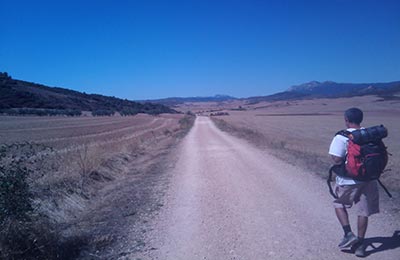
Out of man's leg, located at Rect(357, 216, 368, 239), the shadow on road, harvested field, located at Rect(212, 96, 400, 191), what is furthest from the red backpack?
harvested field, located at Rect(212, 96, 400, 191)

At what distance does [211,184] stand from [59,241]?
17.8ft

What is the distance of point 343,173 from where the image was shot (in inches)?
197

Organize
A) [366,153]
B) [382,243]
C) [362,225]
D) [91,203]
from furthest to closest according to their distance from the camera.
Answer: [91,203]
[382,243]
[362,225]
[366,153]

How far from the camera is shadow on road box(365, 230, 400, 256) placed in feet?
16.9

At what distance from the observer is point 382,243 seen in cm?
537

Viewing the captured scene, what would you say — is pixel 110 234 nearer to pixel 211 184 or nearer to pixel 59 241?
pixel 59 241

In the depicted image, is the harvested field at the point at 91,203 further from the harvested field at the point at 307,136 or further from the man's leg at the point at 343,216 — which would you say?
the harvested field at the point at 307,136

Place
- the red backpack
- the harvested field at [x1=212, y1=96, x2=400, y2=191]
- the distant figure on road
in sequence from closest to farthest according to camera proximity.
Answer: the red backpack < the distant figure on road < the harvested field at [x1=212, y1=96, x2=400, y2=191]

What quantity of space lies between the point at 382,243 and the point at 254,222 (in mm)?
2145

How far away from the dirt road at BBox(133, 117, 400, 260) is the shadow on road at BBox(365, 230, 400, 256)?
0.05ft

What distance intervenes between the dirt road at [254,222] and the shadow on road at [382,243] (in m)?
0.01

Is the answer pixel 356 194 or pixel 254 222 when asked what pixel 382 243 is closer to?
pixel 356 194

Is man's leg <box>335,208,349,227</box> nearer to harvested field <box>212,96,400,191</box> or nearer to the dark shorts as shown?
the dark shorts

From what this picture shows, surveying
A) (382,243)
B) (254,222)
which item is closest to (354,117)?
(382,243)
